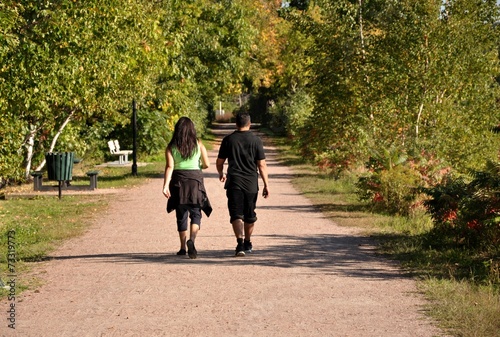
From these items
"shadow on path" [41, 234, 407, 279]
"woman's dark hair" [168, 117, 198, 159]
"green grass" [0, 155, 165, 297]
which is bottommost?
"green grass" [0, 155, 165, 297]

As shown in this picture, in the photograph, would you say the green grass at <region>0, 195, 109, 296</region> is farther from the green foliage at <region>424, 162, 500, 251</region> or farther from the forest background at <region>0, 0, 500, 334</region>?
the green foliage at <region>424, 162, 500, 251</region>

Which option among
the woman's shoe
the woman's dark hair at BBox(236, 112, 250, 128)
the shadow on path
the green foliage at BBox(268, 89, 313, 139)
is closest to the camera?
the shadow on path

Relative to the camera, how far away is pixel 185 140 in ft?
38.1

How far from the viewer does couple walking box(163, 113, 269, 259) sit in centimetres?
1160

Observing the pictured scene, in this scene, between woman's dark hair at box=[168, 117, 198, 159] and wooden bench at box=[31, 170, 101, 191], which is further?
wooden bench at box=[31, 170, 101, 191]

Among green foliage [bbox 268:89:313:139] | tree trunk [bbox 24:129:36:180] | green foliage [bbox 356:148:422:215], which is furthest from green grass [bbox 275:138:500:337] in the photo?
green foliage [bbox 268:89:313:139]

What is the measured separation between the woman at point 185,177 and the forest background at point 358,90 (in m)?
3.30

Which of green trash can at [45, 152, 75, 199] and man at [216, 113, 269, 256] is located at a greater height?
man at [216, 113, 269, 256]

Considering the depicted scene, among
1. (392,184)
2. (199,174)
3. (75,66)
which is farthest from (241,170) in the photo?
(75,66)

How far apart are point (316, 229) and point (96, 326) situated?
750 cm

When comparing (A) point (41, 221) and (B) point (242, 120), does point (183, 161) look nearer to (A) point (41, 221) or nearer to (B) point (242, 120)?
(B) point (242, 120)

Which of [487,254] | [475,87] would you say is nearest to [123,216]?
[487,254]

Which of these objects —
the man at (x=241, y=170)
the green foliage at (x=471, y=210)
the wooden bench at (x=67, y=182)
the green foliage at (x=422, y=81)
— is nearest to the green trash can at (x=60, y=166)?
the wooden bench at (x=67, y=182)

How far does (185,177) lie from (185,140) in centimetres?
46
